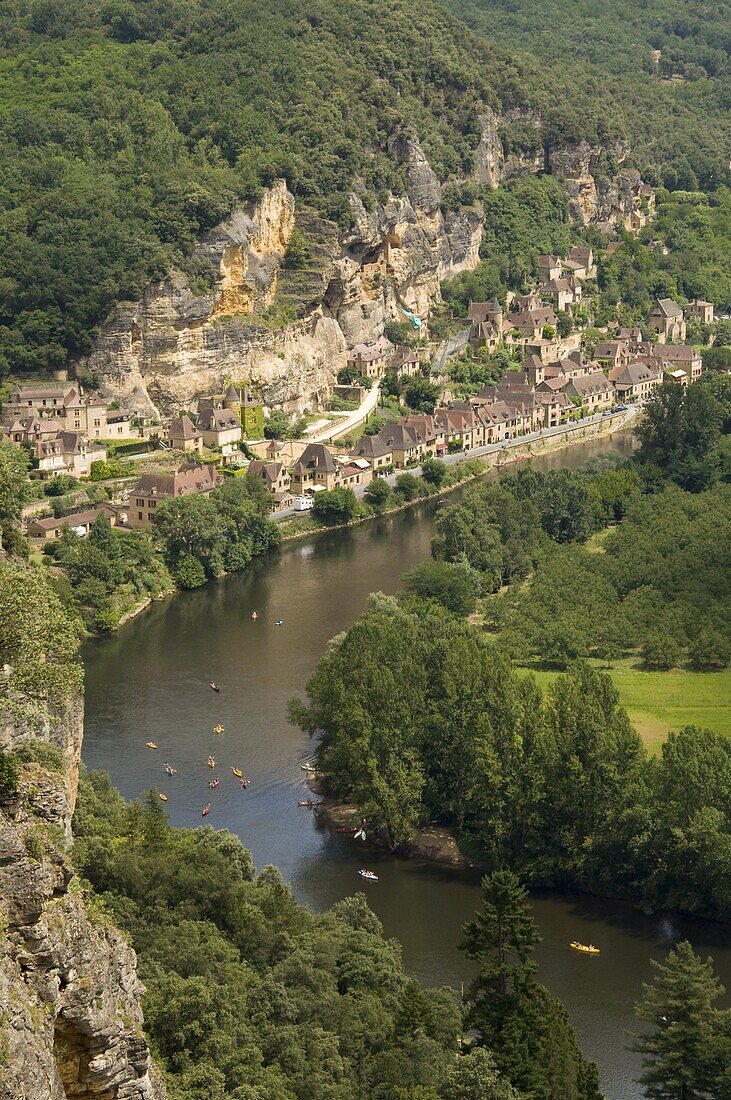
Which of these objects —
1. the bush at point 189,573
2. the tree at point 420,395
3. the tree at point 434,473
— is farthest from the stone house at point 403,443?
the bush at point 189,573

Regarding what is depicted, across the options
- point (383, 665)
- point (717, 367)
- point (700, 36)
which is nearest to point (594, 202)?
point (717, 367)

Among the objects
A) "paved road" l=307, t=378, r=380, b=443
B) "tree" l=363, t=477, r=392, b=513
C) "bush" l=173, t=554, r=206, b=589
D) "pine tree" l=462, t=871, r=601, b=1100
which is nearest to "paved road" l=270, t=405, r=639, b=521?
"tree" l=363, t=477, r=392, b=513

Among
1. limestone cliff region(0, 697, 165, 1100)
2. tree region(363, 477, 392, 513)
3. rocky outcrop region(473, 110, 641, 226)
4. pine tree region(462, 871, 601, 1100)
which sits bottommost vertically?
tree region(363, 477, 392, 513)

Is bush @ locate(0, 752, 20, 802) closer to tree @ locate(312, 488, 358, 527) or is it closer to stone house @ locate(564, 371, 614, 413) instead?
tree @ locate(312, 488, 358, 527)

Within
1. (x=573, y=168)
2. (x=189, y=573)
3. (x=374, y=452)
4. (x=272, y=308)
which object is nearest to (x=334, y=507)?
(x=374, y=452)

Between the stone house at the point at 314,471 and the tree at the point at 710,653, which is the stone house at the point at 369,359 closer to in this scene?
the stone house at the point at 314,471

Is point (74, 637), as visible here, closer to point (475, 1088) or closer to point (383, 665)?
point (475, 1088)
